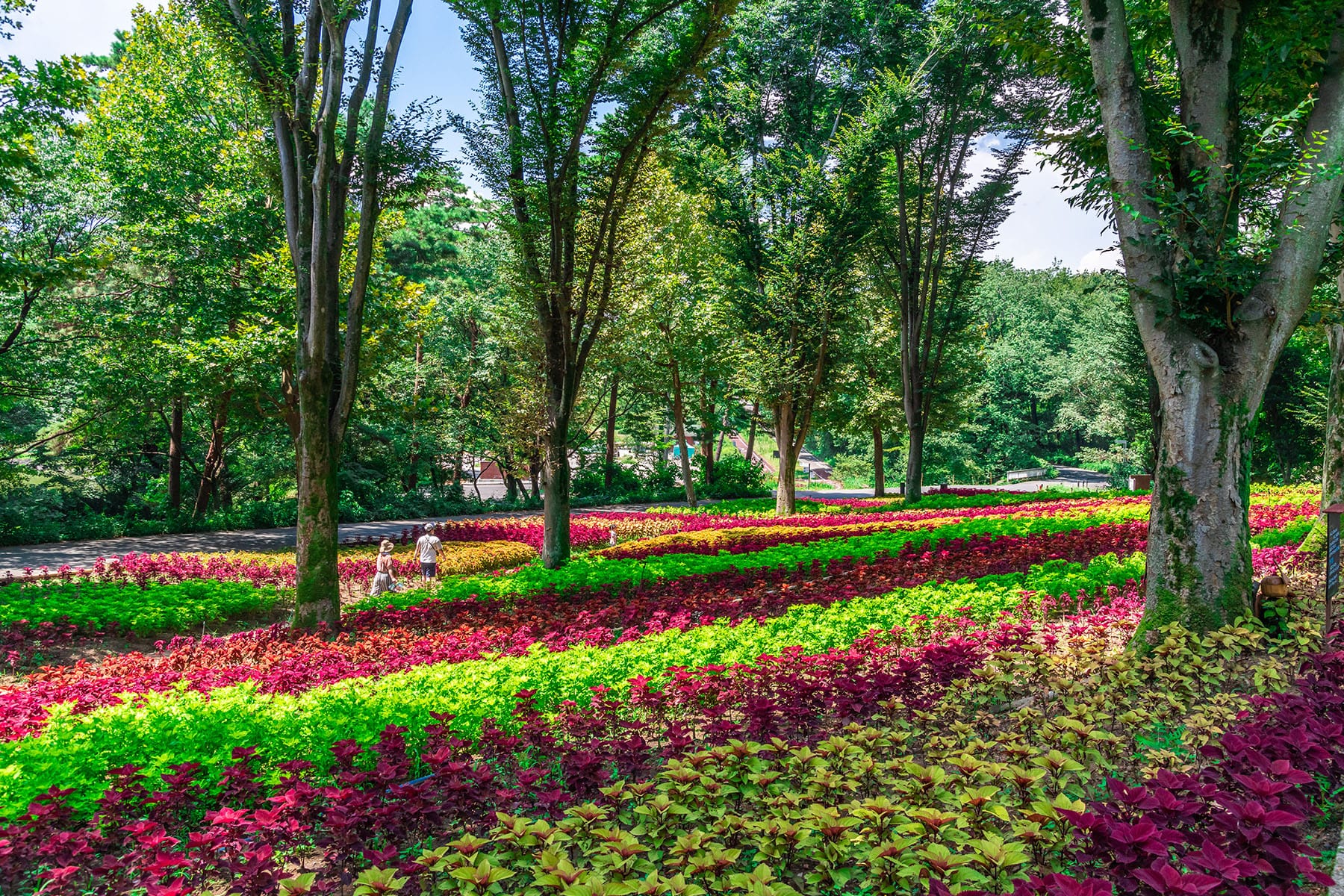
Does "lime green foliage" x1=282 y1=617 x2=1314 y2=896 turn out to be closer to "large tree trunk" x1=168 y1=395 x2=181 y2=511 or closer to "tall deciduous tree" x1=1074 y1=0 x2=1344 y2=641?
"tall deciduous tree" x1=1074 y1=0 x2=1344 y2=641

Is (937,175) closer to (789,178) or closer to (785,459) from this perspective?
(789,178)

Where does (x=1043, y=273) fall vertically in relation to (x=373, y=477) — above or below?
above

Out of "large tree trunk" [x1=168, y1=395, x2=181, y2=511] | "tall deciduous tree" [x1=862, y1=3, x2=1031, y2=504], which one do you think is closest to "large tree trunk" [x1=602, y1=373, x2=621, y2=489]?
"tall deciduous tree" [x1=862, y1=3, x2=1031, y2=504]

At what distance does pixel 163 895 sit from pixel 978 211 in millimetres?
23896

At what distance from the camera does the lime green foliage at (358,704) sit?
3.70m

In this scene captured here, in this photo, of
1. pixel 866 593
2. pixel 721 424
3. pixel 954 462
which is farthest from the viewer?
pixel 954 462

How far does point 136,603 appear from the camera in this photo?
9.04 metres

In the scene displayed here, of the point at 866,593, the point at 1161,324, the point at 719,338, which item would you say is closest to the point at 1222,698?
the point at 1161,324

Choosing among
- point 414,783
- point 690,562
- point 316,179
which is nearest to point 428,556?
point 690,562

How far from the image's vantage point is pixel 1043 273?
78875 millimetres

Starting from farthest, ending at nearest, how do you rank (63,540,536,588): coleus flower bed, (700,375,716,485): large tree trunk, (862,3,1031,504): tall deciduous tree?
(700,375,716,485): large tree trunk
(862,3,1031,504): tall deciduous tree
(63,540,536,588): coleus flower bed

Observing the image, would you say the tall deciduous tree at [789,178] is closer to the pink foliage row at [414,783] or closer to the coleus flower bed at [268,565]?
the coleus flower bed at [268,565]

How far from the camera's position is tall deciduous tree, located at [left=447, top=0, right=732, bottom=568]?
10.0 metres

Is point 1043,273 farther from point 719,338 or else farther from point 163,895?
point 163,895
